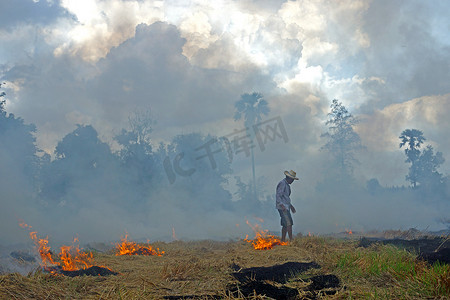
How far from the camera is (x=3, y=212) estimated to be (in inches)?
986

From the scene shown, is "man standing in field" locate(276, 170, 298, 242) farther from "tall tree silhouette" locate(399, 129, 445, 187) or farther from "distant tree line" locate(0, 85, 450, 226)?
"tall tree silhouette" locate(399, 129, 445, 187)

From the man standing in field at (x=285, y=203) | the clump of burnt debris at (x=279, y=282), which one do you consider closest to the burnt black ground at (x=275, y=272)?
the clump of burnt debris at (x=279, y=282)

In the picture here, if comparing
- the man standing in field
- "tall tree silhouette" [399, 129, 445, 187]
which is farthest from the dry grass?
"tall tree silhouette" [399, 129, 445, 187]

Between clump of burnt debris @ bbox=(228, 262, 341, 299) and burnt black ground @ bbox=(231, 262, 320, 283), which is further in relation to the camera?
burnt black ground @ bbox=(231, 262, 320, 283)

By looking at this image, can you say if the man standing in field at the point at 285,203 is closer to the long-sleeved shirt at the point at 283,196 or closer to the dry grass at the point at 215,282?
the long-sleeved shirt at the point at 283,196

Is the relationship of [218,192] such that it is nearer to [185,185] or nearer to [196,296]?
[185,185]

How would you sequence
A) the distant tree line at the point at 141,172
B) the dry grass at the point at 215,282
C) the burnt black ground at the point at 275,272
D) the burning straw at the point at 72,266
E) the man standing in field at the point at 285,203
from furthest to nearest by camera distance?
the distant tree line at the point at 141,172 < the man standing in field at the point at 285,203 < the burning straw at the point at 72,266 < the burnt black ground at the point at 275,272 < the dry grass at the point at 215,282

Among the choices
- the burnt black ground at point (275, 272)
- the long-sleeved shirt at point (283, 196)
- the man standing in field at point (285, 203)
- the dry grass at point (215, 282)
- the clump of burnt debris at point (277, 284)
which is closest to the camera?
the dry grass at point (215, 282)

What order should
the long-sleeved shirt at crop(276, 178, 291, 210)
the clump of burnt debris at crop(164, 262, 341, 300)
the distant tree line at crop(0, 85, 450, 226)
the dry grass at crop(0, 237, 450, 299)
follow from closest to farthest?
the dry grass at crop(0, 237, 450, 299) < the clump of burnt debris at crop(164, 262, 341, 300) < the long-sleeved shirt at crop(276, 178, 291, 210) < the distant tree line at crop(0, 85, 450, 226)

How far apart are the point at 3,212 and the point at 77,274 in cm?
2234

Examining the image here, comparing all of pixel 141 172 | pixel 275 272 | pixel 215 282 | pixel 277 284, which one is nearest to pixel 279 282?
pixel 277 284

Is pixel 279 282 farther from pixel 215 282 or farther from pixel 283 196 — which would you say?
pixel 283 196

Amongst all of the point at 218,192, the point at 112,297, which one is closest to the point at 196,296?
the point at 112,297

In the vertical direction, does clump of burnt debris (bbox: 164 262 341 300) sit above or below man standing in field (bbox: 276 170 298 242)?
below
